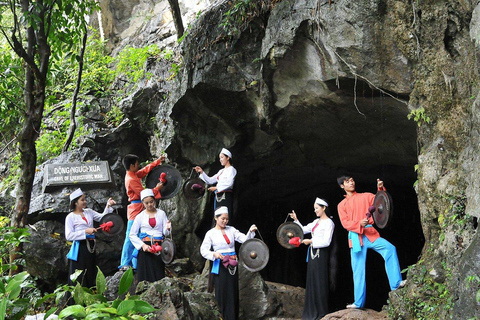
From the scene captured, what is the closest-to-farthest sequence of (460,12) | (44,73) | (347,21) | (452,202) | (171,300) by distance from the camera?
(171,300), (452,202), (460,12), (347,21), (44,73)

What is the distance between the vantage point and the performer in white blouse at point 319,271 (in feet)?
27.0

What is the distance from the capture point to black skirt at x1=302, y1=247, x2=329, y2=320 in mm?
8211

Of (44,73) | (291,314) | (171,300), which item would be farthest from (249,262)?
Answer: (44,73)

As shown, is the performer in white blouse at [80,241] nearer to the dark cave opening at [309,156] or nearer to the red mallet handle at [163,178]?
the red mallet handle at [163,178]

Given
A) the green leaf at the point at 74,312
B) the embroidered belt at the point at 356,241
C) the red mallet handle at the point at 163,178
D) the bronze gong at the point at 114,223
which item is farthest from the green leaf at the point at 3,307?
the red mallet handle at the point at 163,178

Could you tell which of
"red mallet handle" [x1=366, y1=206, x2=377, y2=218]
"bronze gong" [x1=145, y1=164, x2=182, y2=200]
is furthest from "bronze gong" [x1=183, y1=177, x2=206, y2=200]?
"red mallet handle" [x1=366, y1=206, x2=377, y2=218]

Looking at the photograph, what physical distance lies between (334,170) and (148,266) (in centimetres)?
524

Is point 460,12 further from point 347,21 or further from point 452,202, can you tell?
point 452,202

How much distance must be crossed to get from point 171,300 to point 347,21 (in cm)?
467

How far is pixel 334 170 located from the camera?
1223cm

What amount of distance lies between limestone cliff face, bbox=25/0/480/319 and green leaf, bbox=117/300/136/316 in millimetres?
3104

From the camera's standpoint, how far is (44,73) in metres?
8.60

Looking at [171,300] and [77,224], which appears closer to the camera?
[171,300]

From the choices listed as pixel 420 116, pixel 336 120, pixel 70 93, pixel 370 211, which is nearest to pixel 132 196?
pixel 336 120
